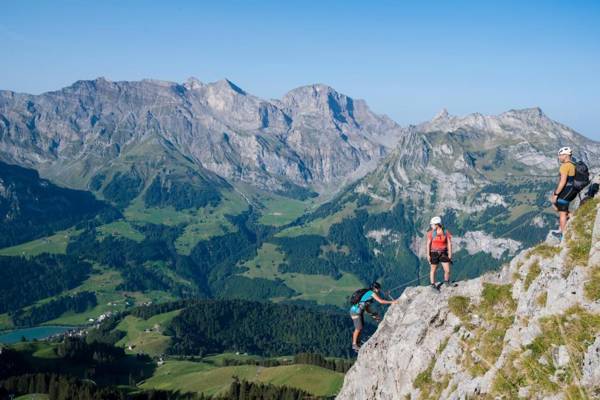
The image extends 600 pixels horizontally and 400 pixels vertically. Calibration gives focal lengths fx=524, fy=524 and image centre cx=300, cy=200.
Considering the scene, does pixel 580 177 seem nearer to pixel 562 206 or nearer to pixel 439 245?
pixel 562 206

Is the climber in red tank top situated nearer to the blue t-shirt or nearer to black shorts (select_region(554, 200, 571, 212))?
the blue t-shirt

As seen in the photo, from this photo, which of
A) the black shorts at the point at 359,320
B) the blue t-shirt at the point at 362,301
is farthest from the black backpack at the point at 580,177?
the black shorts at the point at 359,320

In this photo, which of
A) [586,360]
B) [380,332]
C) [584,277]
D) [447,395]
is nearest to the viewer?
[586,360]

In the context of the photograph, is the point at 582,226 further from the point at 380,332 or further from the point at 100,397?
the point at 100,397

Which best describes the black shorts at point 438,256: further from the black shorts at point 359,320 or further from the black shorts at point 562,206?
the black shorts at point 562,206

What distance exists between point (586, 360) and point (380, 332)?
22.6m

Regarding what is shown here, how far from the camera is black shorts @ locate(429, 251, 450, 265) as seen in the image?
1631 inches

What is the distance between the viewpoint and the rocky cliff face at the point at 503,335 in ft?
90.8

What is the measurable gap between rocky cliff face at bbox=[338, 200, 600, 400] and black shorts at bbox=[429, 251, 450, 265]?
9.84 feet

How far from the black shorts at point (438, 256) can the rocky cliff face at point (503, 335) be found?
118 inches

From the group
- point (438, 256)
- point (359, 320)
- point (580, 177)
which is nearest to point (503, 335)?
point (438, 256)

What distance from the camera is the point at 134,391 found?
188 m

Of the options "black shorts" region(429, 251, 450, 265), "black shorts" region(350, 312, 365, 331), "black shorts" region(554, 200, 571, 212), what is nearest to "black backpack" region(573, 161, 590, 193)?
"black shorts" region(554, 200, 571, 212)

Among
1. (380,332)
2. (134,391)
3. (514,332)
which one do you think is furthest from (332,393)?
(514,332)
